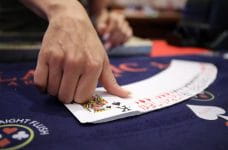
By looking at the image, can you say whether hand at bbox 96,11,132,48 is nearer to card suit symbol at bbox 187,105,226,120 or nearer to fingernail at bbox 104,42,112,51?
fingernail at bbox 104,42,112,51

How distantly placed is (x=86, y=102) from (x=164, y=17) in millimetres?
1535

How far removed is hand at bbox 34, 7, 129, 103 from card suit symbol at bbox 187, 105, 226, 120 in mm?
181

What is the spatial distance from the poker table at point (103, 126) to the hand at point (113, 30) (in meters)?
0.41

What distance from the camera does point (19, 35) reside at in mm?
1088

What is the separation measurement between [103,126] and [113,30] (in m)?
0.61

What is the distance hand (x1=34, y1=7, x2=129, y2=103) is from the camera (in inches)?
20.3

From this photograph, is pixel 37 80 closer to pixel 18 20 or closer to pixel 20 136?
pixel 20 136

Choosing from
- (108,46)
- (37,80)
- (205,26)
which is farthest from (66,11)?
(205,26)

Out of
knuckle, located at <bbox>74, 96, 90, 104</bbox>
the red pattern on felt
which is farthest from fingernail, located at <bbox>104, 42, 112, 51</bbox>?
knuckle, located at <bbox>74, 96, 90, 104</bbox>

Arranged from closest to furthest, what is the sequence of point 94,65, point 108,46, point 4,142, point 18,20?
point 4,142
point 94,65
point 108,46
point 18,20

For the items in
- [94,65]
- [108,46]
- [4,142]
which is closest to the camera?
[4,142]

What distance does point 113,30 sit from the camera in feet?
3.45

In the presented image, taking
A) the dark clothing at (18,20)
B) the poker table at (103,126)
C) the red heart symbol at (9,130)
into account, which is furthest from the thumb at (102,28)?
the red heart symbol at (9,130)

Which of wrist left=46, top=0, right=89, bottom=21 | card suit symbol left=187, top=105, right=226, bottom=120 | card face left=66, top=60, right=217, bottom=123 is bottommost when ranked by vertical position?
card suit symbol left=187, top=105, right=226, bottom=120
